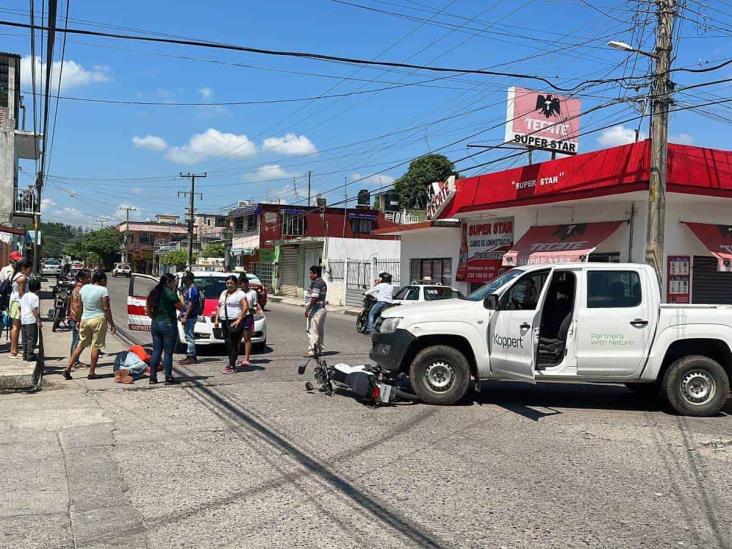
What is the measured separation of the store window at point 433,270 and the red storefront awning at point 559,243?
4589mm

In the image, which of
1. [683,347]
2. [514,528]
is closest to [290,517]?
[514,528]

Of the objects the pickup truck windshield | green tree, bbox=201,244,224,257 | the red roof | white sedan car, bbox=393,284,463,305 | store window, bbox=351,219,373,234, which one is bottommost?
white sedan car, bbox=393,284,463,305

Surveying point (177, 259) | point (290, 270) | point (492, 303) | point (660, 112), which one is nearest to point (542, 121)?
point (660, 112)

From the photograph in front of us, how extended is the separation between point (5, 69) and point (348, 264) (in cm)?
2044

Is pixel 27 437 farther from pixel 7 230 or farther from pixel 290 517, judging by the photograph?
pixel 7 230

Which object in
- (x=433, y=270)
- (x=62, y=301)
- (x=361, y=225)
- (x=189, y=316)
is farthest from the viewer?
(x=361, y=225)

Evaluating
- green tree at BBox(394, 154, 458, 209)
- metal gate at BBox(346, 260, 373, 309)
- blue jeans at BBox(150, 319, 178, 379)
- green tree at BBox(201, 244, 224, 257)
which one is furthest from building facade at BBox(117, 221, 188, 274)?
blue jeans at BBox(150, 319, 178, 379)

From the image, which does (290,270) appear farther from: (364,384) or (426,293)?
(364,384)

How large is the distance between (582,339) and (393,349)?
2457 millimetres

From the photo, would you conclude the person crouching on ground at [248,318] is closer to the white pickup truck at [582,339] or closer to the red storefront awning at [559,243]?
the white pickup truck at [582,339]

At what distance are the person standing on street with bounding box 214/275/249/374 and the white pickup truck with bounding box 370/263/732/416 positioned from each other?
342cm

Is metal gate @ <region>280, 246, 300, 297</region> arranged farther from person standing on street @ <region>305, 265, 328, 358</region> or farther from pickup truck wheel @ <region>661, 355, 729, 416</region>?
pickup truck wheel @ <region>661, 355, 729, 416</region>

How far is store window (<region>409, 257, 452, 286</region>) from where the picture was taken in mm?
25297

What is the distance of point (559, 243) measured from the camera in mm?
18812
